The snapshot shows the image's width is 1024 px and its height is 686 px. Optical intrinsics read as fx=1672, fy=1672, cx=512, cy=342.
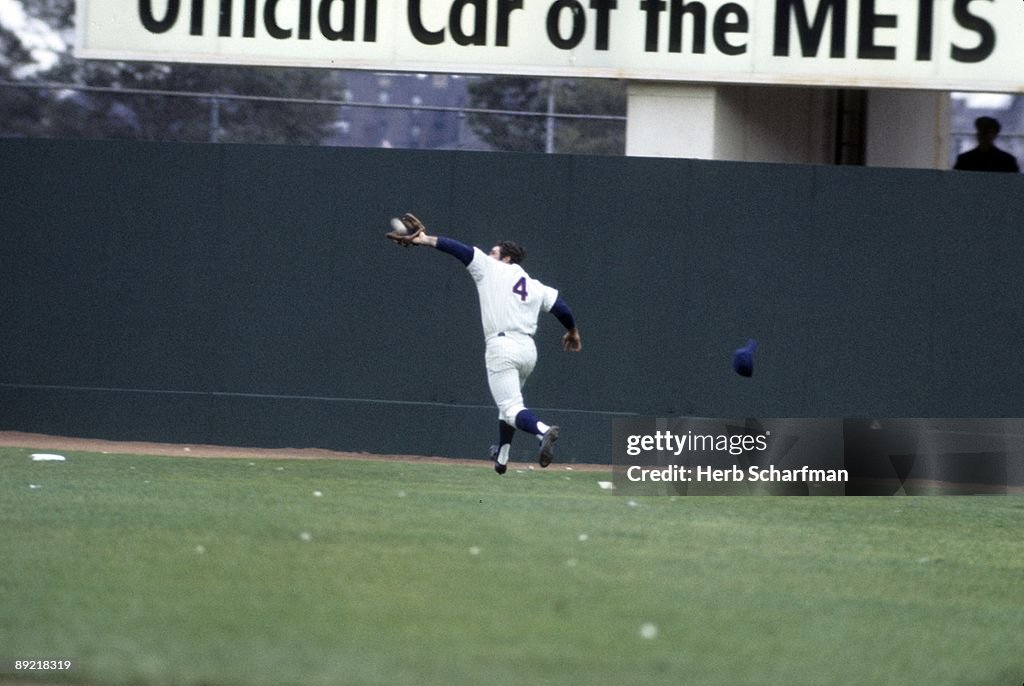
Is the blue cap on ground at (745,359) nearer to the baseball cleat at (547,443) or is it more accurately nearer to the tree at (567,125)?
the baseball cleat at (547,443)

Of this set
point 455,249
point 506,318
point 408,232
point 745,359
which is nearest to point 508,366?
point 506,318

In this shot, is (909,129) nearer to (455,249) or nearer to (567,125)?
(567,125)

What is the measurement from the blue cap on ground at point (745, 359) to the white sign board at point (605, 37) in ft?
9.22

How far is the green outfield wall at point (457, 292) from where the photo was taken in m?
16.4

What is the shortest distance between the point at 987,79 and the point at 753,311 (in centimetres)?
321

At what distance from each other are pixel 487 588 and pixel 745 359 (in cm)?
791

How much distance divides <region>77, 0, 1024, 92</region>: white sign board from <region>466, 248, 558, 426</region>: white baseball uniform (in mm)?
3646

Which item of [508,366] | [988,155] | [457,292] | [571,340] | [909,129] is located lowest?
[508,366]

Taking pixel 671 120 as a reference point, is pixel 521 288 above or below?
below

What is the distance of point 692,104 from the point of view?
56.3 ft

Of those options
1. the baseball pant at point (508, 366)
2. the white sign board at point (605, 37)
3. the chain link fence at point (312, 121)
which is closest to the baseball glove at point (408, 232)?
the baseball pant at point (508, 366)

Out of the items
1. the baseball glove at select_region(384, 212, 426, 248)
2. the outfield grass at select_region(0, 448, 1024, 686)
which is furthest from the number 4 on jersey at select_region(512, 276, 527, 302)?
the outfield grass at select_region(0, 448, 1024, 686)

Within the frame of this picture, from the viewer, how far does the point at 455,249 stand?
13.6 m

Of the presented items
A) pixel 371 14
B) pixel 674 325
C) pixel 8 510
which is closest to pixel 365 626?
pixel 8 510
